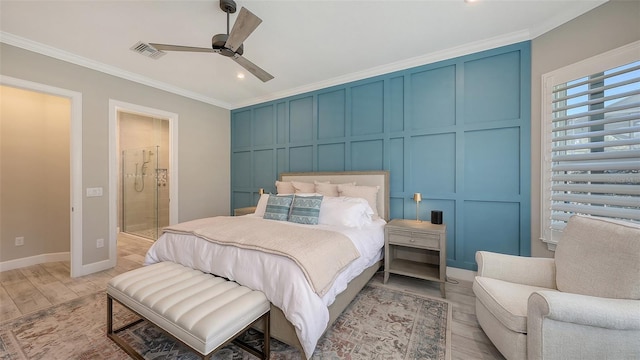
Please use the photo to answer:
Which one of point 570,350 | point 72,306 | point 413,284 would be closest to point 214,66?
point 72,306

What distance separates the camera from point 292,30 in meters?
2.50

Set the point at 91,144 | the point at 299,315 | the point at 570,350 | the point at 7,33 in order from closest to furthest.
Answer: the point at 570,350 → the point at 299,315 → the point at 7,33 → the point at 91,144

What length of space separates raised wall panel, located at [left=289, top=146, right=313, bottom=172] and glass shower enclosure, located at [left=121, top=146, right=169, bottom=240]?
2860 mm

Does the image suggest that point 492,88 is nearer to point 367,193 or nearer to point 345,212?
point 367,193

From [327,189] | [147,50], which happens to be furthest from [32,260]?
[327,189]

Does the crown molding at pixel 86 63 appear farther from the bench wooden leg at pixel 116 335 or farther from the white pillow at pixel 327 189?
the bench wooden leg at pixel 116 335

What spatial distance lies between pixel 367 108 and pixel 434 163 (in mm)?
1259

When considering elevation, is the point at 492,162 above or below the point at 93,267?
above

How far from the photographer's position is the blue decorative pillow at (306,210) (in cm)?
277

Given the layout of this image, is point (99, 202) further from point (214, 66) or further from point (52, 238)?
point (214, 66)

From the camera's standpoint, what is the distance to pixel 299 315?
1.48 meters

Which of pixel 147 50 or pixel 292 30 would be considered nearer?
pixel 292 30

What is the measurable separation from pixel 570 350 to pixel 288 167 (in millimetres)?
3805

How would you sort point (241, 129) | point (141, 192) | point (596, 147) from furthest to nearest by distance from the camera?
point (141, 192)
point (241, 129)
point (596, 147)
